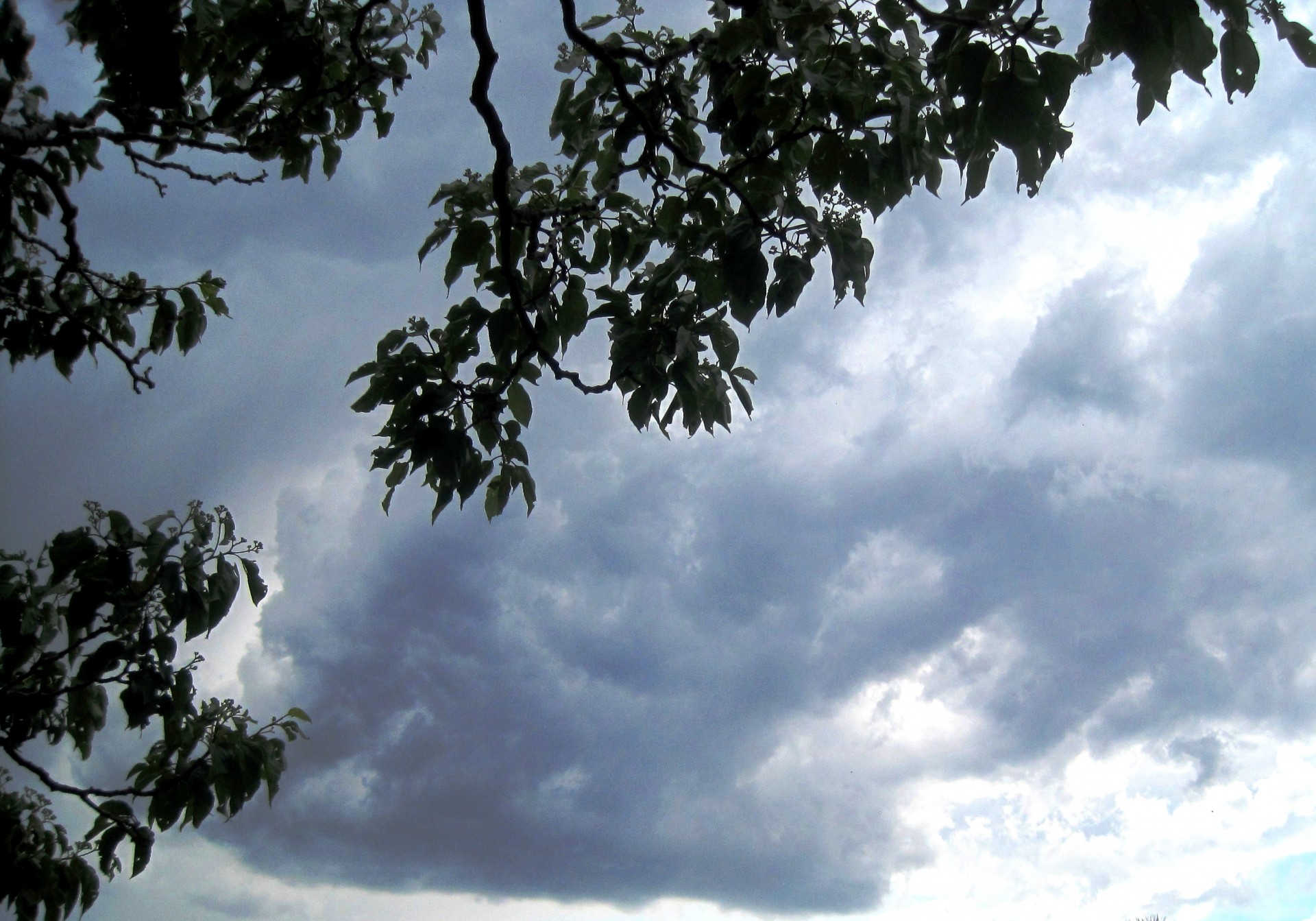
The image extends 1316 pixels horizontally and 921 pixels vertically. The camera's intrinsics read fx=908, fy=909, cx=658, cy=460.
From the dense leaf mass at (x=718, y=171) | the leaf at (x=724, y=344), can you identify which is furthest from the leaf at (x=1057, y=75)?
the leaf at (x=724, y=344)

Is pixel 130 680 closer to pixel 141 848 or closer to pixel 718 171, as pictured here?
pixel 141 848

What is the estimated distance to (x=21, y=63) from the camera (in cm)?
339

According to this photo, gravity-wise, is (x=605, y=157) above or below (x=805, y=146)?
above

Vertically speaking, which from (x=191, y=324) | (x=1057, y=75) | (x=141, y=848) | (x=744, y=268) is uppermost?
(x=191, y=324)

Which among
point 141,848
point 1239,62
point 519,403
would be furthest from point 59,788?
point 1239,62

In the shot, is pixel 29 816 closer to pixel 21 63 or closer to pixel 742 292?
pixel 21 63

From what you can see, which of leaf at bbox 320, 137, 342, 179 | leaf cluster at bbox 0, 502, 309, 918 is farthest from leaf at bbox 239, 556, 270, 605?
leaf at bbox 320, 137, 342, 179

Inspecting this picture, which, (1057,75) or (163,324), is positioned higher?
(163,324)

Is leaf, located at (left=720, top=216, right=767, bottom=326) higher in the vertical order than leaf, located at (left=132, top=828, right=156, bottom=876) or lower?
higher

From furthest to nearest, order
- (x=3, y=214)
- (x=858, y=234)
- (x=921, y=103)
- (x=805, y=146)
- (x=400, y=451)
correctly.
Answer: (x=3, y=214) → (x=805, y=146) → (x=400, y=451) → (x=858, y=234) → (x=921, y=103)

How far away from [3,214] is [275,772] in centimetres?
243

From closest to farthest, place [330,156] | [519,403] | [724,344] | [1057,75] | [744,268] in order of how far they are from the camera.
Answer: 1. [1057,75]
2. [744,268]
3. [724,344]
4. [519,403]
5. [330,156]

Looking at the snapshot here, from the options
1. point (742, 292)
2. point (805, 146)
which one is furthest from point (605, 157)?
point (742, 292)

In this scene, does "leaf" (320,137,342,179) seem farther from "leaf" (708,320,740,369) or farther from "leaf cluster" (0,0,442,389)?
"leaf" (708,320,740,369)
